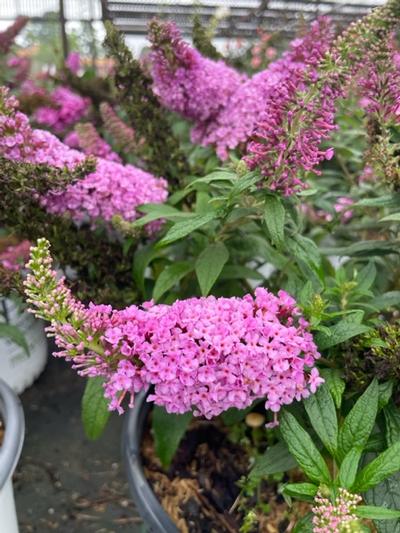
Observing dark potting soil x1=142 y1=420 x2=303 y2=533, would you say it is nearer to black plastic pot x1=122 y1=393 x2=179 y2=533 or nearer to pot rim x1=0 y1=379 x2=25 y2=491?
black plastic pot x1=122 y1=393 x2=179 y2=533

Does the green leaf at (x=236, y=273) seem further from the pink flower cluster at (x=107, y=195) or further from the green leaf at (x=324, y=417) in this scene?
the green leaf at (x=324, y=417)

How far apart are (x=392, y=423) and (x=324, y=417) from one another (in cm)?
15

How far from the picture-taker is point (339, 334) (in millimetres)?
1062

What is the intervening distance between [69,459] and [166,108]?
3.81 ft

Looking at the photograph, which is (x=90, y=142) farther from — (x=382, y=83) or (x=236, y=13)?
(x=236, y=13)

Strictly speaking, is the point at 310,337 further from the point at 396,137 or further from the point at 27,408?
the point at 27,408

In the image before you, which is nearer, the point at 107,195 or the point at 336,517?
the point at 336,517

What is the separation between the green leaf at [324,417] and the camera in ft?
3.36

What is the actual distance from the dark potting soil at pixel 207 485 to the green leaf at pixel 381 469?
0.55 m

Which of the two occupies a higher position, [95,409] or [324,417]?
[324,417]

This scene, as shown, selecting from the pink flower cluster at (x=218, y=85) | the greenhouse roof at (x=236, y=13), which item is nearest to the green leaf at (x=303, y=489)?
the pink flower cluster at (x=218, y=85)

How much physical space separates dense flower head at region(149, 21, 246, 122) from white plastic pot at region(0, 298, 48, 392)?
78cm

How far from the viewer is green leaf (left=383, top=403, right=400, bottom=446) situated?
108cm

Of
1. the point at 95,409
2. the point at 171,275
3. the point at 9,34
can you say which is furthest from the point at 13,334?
the point at 9,34
